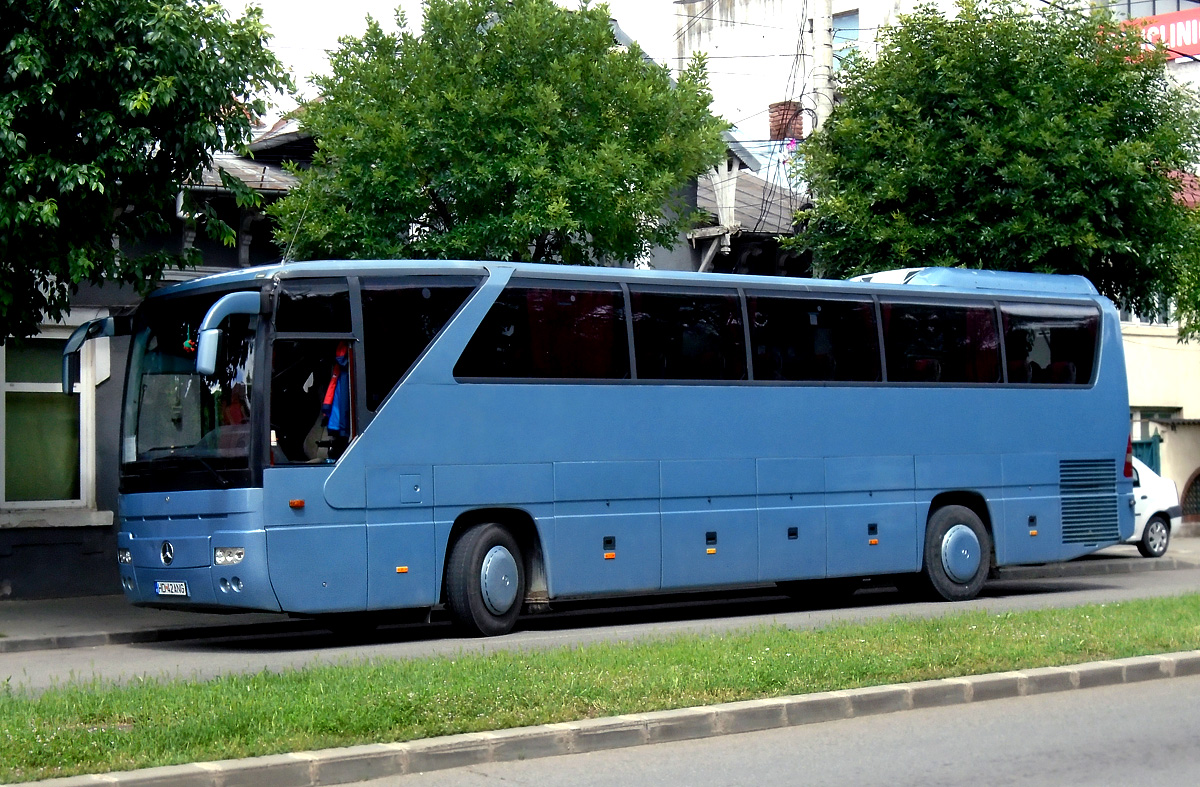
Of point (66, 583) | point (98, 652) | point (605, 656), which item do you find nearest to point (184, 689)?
point (605, 656)

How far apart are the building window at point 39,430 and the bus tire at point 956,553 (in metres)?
10.7

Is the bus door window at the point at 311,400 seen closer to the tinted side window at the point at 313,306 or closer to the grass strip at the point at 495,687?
the tinted side window at the point at 313,306

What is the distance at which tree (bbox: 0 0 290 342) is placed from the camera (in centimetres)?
1366

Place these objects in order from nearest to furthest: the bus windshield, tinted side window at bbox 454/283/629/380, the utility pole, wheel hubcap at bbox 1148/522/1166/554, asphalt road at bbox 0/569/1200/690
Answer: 1. asphalt road at bbox 0/569/1200/690
2. the bus windshield
3. tinted side window at bbox 454/283/629/380
4. the utility pole
5. wheel hubcap at bbox 1148/522/1166/554

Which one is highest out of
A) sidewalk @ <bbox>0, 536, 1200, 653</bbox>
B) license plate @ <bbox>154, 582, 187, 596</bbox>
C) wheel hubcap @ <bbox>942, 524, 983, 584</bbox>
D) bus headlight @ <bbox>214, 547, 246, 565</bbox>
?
bus headlight @ <bbox>214, 547, 246, 565</bbox>

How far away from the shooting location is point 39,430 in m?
19.3

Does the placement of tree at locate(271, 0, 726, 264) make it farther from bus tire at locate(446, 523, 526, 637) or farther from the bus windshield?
bus tire at locate(446, 523, 526, 637)

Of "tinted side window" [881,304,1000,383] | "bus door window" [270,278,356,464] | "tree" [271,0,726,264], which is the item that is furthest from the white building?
"bus door window" [270,278,356,464]

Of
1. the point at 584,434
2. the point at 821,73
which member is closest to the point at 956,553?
the point at 584,434

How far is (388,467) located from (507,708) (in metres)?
5.29

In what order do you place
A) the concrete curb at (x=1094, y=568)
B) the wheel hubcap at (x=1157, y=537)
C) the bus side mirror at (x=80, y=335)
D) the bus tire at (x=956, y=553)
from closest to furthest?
1. the bus side mirror at (x=80, y=335)
2. the bus tire at (x=956, y=553)
3. the concrete curb at (x=1094, y=568)
4. the wheel hubcap at (x=1157, y=537)

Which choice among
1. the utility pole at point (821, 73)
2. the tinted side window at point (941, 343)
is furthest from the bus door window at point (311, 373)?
the utility pole at point (821, 73)

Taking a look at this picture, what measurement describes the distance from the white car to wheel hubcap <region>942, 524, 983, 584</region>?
25.9 ft

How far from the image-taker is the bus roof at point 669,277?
525 inches
